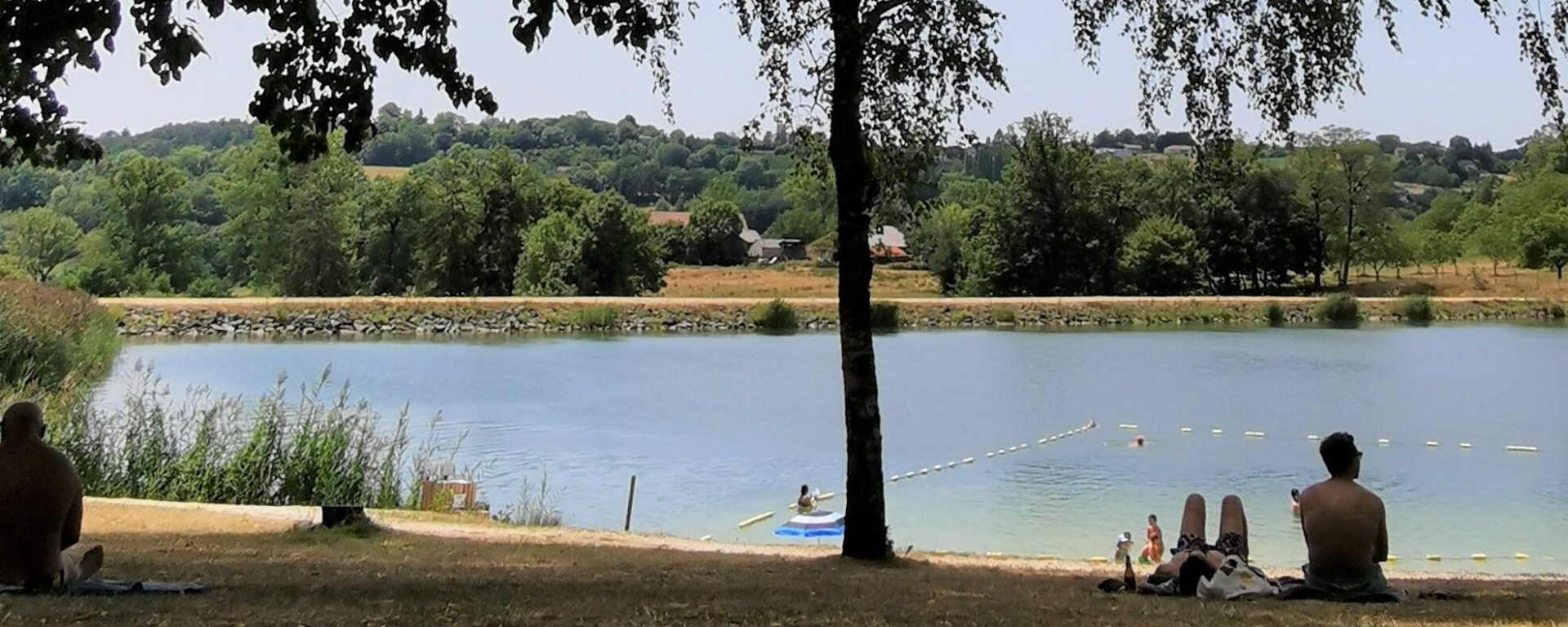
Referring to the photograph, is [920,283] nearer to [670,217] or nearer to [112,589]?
[670,217]

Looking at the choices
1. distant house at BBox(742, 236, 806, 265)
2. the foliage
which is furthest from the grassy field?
distant house at BBox(742, 236, 806, 265)

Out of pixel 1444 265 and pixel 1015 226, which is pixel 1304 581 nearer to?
pixel 1015 226

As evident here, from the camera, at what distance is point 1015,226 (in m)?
70.6

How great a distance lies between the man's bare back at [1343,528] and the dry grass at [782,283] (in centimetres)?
5804

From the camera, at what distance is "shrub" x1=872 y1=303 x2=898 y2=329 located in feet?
177

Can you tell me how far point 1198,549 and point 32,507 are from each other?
→ 497 cm

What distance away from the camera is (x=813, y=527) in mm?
14438

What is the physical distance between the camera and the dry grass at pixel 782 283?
2726 inches

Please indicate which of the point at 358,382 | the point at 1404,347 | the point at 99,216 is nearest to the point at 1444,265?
the point at 1404,347

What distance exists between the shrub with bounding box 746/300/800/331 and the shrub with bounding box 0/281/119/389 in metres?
25.9

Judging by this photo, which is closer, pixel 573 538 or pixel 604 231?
pixel 573 538

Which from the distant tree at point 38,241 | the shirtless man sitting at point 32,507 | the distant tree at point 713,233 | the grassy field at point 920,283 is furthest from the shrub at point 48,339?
the distant tree at point 713,233

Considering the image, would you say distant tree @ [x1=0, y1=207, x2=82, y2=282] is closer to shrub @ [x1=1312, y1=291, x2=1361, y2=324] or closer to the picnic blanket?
shrub @ [x1=1312, y1=291, x2=1361, y2=324]

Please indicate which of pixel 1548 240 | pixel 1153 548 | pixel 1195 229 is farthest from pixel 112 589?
pixel 1548 240
